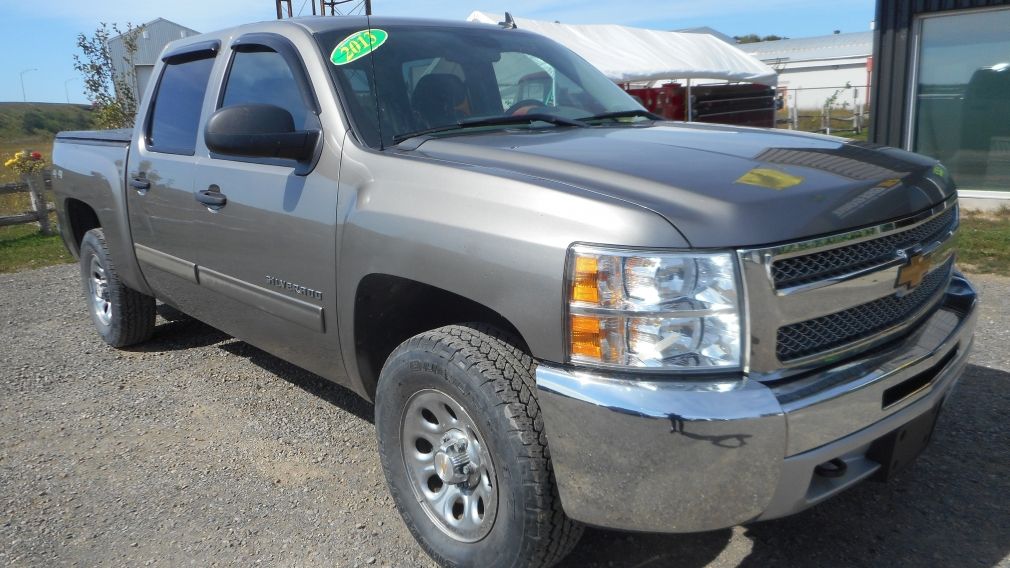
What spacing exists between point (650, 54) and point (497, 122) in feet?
41.7

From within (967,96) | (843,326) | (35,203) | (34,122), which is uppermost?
(34,122)

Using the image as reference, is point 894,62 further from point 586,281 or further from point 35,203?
point 35,203

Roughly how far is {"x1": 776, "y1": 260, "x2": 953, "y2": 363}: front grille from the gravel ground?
0.83 metres

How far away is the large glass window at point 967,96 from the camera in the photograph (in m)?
9.23

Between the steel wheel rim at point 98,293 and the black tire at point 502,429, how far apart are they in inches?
139

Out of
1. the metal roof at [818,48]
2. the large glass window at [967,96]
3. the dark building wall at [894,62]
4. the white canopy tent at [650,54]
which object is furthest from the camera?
the metal roof at [818,48]

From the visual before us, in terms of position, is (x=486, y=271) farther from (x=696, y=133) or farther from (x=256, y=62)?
(x=256, y=62)

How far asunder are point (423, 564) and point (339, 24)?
2178mm

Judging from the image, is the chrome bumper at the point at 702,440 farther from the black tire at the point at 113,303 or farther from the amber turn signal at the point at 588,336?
the black tire at the point at 113,303

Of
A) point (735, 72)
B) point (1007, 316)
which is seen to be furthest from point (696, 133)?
point (735, 72)

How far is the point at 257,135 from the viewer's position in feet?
9.44

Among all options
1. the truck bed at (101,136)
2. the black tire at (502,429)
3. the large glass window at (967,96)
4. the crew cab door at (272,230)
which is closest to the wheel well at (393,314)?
the crew cab door at (272,230)

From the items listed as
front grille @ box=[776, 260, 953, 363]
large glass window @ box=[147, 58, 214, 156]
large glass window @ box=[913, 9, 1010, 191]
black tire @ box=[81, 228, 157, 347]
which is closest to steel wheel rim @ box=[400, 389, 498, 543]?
front grille @ box=[776, 260, 953, 363]

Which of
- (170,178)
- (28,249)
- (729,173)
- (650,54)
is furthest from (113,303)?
(650,54)
